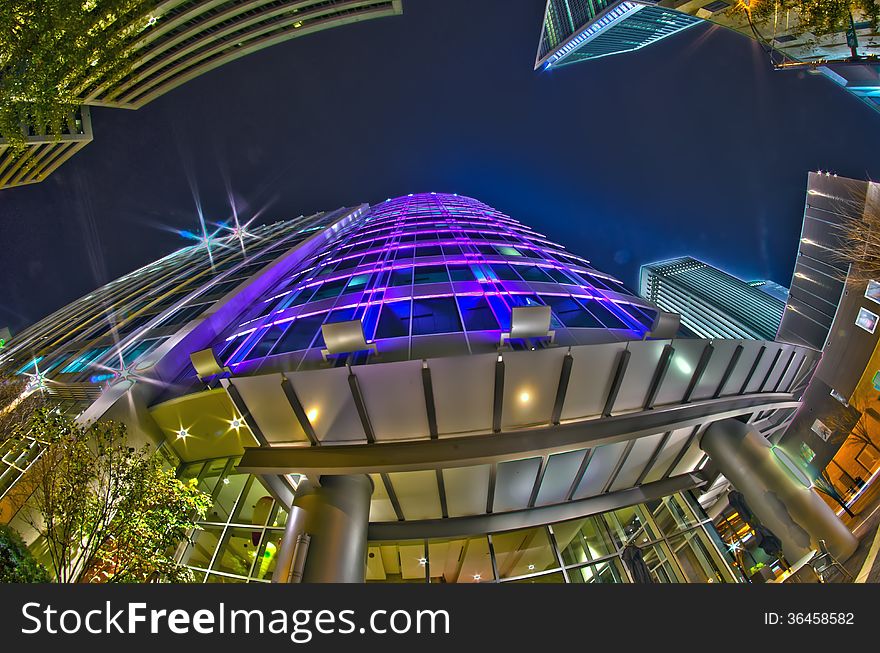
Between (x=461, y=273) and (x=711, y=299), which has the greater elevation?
(x=461, y=273)

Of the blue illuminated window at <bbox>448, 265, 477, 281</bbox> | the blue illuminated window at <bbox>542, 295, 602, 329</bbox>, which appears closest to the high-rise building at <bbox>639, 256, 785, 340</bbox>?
the blue illuminated window at <bbox>542, 295, 602, 329</bbox>

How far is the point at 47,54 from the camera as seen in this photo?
299 inches

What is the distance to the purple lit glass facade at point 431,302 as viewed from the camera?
1105cm

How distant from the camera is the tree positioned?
5988 mm

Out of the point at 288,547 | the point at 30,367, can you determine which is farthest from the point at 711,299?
the point at 30,367

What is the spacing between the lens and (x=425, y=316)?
1209 centimetres

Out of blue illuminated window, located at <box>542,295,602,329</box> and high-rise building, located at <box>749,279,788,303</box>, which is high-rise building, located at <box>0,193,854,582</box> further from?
high-rise building, located at <box>749,279,788,303</box>

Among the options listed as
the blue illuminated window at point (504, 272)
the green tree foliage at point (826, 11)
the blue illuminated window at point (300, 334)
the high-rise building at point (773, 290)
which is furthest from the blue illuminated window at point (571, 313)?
the high-rise building at point (773, 290)

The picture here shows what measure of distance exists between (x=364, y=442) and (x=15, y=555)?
5812 mm

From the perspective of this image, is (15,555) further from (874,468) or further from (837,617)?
(874,468)

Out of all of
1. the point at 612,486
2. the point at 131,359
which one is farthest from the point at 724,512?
the point at 131,359

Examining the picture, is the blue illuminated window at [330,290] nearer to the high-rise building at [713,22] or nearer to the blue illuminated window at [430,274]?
the blue illuminated window at [430,274]

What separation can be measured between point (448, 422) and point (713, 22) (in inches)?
1141

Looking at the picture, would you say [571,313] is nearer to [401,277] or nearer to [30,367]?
[401,277]
